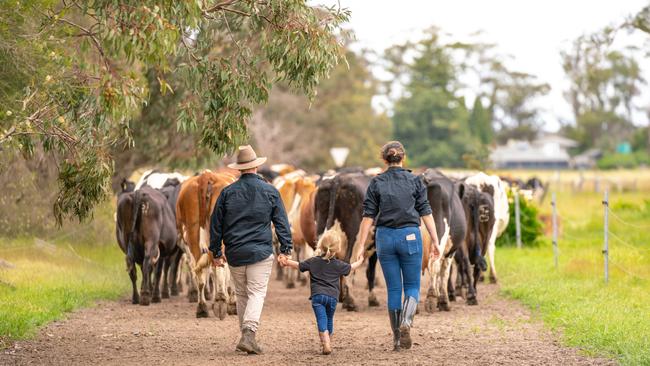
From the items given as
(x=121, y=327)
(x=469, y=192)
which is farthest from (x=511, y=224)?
(x=121, y=327)

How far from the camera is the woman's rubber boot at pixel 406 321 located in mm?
11844

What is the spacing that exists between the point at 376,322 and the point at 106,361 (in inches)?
174

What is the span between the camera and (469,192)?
59.3 ft

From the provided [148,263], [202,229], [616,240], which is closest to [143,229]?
[148,263]

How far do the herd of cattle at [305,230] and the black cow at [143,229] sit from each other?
0.05 ft

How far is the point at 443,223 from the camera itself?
15.8 metres

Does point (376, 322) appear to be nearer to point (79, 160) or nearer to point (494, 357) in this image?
point (494, 357)

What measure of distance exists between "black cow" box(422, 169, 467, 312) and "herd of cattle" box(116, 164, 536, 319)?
14mm

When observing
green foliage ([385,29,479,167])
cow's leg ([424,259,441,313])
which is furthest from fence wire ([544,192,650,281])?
green foliage ([385,29,479,167])

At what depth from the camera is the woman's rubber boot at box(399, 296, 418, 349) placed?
1184cm

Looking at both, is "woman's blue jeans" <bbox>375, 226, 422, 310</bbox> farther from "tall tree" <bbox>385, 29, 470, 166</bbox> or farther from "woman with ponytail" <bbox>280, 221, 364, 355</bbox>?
"tall tree" <bbox>385, 29, 470, 166</bbox>

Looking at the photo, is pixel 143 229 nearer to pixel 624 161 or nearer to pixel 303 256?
pixel 303 256

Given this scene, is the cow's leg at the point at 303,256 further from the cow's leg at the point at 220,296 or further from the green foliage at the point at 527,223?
the green foliage at the point at 527,223

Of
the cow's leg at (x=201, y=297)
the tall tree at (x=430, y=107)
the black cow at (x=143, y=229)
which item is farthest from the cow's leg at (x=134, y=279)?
the tall tree at (x=430, y=107)
